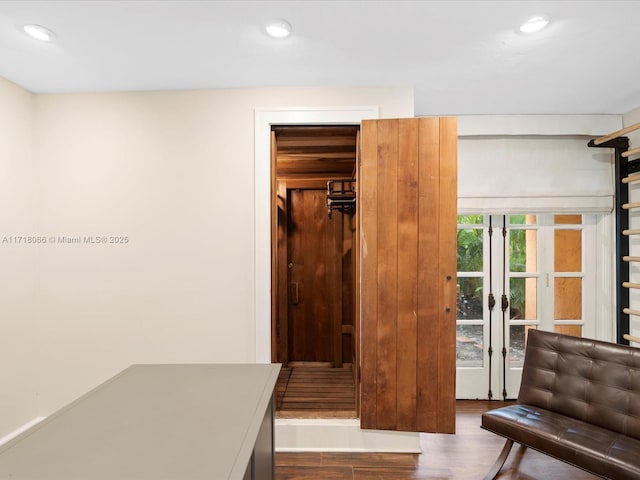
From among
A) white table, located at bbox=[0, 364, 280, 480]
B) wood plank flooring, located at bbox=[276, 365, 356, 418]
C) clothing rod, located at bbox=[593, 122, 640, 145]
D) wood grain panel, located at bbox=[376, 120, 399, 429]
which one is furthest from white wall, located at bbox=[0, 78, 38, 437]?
clothing rod, located at bbox=[593, 122, 640, 145]

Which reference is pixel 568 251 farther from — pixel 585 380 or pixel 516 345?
pixel 585 380

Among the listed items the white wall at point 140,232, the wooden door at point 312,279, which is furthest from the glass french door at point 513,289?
the white wall at point 140,232

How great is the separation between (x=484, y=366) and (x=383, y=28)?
9.39ft

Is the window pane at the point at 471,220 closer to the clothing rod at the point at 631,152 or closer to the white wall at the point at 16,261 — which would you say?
the clothing rod at the point at 631,152

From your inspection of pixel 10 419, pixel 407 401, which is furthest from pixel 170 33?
pixel 10 419

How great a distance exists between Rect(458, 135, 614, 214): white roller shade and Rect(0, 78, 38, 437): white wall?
331 centimetres

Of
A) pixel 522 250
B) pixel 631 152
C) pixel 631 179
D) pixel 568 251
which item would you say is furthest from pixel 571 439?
pixel 631 152

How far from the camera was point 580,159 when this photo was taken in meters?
2.93

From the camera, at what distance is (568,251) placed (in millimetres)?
3051

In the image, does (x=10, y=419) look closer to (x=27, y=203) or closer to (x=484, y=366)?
(x=27, y=203)

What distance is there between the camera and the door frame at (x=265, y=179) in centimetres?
231

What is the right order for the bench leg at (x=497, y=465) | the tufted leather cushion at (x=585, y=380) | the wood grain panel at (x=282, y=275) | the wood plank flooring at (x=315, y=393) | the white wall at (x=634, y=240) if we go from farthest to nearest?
the wood grain panel at (x=282, y=275) < the white wall at (x=634, y=240) < the wood plank flooring at (x=315, y=393) < the bench leg at (x=497, y=465) < the tufted leather cushion at (x=585, y=380)

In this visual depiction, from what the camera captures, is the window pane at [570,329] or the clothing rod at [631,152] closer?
the clothing rod at [631,152]

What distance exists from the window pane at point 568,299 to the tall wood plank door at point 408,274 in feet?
5.25
